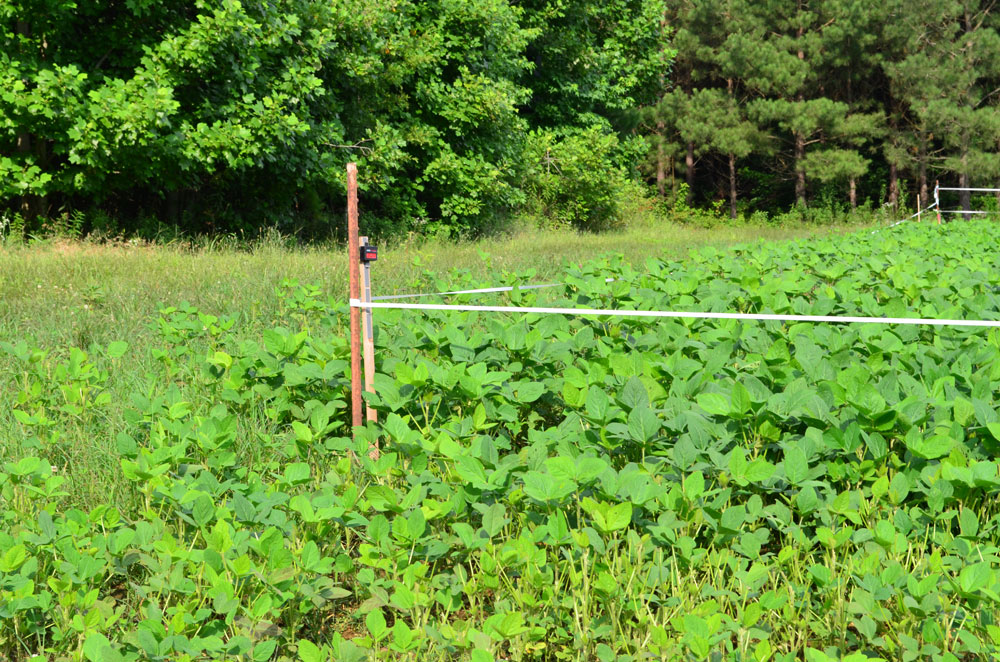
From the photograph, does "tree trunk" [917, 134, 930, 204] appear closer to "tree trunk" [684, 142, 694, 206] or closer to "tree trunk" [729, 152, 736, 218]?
"tree trunk" [729, 152, 736, 218]

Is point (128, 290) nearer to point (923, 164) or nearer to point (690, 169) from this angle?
point (923, 164)

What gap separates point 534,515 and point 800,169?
37.7 meters

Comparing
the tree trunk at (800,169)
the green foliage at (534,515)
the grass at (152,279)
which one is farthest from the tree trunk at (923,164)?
the green foliage at (534,515)

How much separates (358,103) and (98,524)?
14316 mm

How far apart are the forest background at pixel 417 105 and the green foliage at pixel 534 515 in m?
8.17

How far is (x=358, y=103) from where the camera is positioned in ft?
54.9

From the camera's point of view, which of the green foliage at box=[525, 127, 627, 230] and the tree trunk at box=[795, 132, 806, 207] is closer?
the green foliage at box=[525, 127, 627, 230]

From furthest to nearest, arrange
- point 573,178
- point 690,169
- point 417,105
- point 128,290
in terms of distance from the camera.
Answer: point 690,169 → point 573,178 → point 417,105 → point 128,290

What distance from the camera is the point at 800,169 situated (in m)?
37.9

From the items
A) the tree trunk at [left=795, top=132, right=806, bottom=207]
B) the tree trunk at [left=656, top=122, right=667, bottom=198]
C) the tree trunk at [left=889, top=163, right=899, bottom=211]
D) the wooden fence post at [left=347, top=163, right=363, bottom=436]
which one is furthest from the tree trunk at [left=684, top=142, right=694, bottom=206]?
the wooden fence post at [left=347, top=163, right=363, bottom=436]

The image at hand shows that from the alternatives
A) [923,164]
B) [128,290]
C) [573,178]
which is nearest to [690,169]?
[923,164]

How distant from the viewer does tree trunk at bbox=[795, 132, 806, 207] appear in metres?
37.7

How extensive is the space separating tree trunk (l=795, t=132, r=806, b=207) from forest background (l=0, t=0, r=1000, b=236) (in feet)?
0.62

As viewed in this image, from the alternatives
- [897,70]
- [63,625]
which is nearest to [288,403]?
[63,625]
